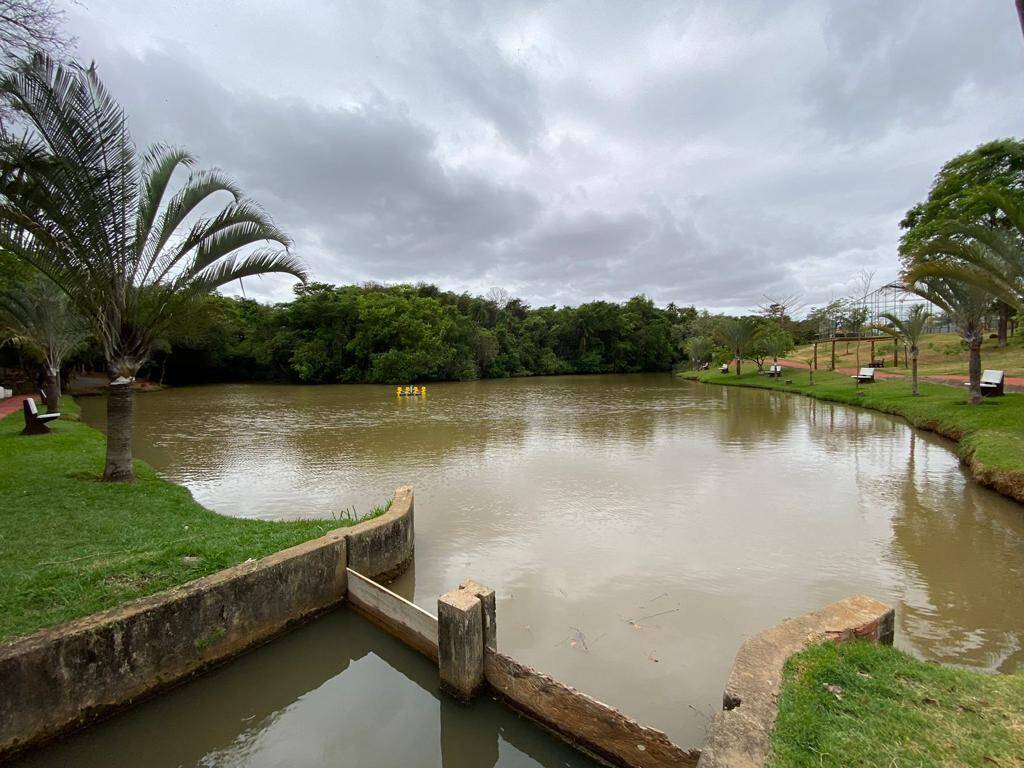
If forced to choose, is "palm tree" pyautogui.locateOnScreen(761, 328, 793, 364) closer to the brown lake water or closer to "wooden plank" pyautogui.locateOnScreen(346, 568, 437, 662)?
the brown lake water

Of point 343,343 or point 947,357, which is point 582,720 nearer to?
point 947,357

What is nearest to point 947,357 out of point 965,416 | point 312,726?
point 965,416

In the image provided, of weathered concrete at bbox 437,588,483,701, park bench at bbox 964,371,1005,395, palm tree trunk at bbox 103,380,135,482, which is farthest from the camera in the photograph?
park bench at bbox 964,371,1005,395

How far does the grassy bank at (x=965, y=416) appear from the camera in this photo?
846 cm

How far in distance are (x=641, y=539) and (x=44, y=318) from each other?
16.7 meters

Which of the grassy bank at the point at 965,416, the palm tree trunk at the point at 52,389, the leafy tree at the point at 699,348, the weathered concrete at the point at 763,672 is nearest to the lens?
the weathered concrete at the point at 763,672

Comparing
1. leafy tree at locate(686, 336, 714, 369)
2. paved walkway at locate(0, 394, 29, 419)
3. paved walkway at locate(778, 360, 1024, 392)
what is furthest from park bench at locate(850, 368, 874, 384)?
paved walkway at locate(0, 394, 29, 419)

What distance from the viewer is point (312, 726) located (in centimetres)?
342

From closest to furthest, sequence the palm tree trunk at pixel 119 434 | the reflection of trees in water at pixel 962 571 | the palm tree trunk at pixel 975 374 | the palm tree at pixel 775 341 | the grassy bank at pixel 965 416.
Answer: the reflection of trees in water at pixel 962 571 < the palm tree trunk at pixel 119 434 < the grassy bank at pixel 965 416 < the palm tree trunk at pixel 975 374 < the palm tree at pixel 775 341

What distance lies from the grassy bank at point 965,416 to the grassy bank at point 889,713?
7.39 meters

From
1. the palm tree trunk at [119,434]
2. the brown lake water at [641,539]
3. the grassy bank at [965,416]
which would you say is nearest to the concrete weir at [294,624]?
the brown lake water at [641,539]

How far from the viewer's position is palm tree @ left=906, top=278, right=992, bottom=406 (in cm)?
1377

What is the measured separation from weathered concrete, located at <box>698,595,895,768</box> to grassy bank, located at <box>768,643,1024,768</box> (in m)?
0.06

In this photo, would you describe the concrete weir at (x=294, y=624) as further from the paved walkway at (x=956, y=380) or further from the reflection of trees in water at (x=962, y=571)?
the paved walkway at (x=956, y=380)
